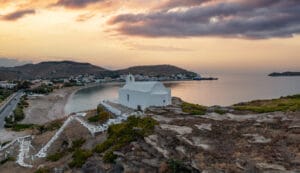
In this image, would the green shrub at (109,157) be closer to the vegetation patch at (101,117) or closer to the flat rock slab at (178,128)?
the flat rock slab at (178,128)

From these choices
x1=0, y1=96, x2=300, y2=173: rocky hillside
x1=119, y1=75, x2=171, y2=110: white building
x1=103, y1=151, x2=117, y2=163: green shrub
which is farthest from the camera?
x1=119, y1=75, x2=171, y2=110: white building

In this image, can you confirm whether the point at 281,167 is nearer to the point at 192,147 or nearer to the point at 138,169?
the point at 192,147

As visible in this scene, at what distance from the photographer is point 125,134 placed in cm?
2423

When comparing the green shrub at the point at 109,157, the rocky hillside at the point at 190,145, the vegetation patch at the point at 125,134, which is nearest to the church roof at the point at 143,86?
the rocky hillside at the point at 190,145

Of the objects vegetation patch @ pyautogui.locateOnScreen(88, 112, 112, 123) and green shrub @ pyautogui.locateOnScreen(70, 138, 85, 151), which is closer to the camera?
green shrub @ pyautogui.locateOnScreen(70, 138, 85, 151)

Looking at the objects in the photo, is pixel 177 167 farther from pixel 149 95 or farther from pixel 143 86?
pixel 143 86

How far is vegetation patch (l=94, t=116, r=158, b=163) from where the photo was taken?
22.6m

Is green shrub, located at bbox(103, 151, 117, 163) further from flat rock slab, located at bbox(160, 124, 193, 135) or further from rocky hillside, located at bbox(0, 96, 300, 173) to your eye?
flat rock slab, located at bbox(160, 124, 193, 135)

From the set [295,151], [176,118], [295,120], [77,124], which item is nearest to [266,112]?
[295,120]

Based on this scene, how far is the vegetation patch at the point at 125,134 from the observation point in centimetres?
2264

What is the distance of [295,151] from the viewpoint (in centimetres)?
1872

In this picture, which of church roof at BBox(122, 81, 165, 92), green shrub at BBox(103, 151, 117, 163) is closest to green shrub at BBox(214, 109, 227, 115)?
church roof at BBox(122, 81, 165, 92)

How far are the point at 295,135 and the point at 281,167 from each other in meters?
4.18

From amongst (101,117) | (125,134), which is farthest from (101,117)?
(125,134)
